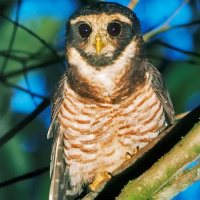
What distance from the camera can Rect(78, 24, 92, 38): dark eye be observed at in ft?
5.44

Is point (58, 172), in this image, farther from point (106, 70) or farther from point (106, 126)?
point (106, 70)

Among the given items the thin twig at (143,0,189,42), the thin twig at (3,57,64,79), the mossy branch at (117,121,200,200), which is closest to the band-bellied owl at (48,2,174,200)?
the mossy branch at (117,121,200,200)

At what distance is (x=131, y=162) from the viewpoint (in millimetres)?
1391

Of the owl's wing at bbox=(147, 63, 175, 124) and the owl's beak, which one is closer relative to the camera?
the owl's beak

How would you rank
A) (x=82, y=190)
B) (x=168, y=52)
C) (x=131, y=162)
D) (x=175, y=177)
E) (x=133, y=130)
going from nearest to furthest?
1. (x=175, y=177)
2. (x=131, y=162)
3. (x=133, y=130)
4. (x=82, y=190)
5. (x=168, y=52)

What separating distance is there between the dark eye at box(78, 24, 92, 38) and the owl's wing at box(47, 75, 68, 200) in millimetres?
263

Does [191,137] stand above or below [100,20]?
below

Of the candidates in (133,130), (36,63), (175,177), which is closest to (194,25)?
(36,63)

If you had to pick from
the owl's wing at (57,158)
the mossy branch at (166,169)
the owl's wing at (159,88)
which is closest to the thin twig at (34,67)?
the owl's wing at (57,158)

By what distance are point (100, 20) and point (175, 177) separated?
794 mm

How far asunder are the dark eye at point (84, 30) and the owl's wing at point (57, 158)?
26 centimetres

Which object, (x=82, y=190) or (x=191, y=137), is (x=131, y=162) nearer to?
(x=191, y=137)

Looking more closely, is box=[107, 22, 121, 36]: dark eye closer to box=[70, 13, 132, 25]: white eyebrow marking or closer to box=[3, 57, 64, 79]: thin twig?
box=[70, 13, 132, 25]: white eyebrow marking

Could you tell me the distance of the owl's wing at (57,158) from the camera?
1826 millimetres
